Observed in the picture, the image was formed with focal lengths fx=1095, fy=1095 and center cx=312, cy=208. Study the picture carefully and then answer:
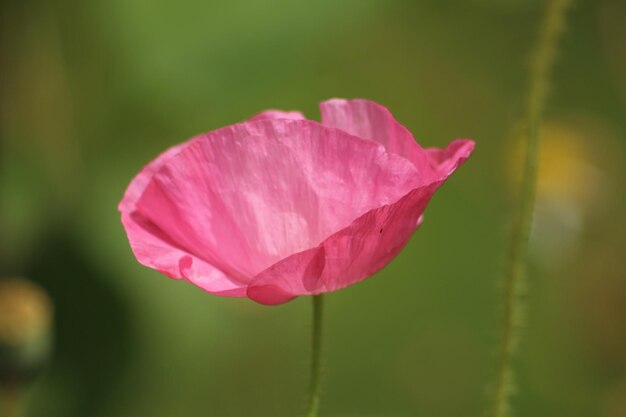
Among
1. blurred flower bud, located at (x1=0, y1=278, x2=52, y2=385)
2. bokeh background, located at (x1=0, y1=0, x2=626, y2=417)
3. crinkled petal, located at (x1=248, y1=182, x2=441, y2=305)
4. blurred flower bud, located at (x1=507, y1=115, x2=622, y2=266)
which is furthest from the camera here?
blurred flower bud, located at (x1=507, y1=115, x2=622, y2=266)

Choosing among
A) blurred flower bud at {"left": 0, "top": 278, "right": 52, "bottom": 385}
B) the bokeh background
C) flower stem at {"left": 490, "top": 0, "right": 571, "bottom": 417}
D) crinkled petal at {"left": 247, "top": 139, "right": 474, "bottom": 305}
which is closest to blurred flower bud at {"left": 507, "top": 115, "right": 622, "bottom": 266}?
the bokeh background

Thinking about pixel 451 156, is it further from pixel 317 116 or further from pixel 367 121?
pixel 317 116

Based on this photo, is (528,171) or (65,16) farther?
(65,16)

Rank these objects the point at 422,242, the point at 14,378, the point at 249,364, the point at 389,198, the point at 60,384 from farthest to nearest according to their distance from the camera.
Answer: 1. the point at 422,242
2. the point at 249,364
3. the point at 60,384
4. the point at 14,378
5. the point at 389,198

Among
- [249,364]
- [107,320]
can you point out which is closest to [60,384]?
[107,320]

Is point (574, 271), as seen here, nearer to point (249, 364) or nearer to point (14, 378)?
point (249, 364)

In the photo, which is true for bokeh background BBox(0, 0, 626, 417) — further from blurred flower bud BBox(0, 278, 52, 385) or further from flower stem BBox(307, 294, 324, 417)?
flower stem BBox(307, 294, 324, 417)

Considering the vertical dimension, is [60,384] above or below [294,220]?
below

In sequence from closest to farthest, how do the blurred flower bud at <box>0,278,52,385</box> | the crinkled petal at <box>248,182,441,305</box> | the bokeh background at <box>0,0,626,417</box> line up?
1. the crinkled petal at <box>248,182,441,305</box>
2. the blurred flower bud at <box>0,278,52,385</box>
3. the bokeh background at <box>0,0,626,417</box>
